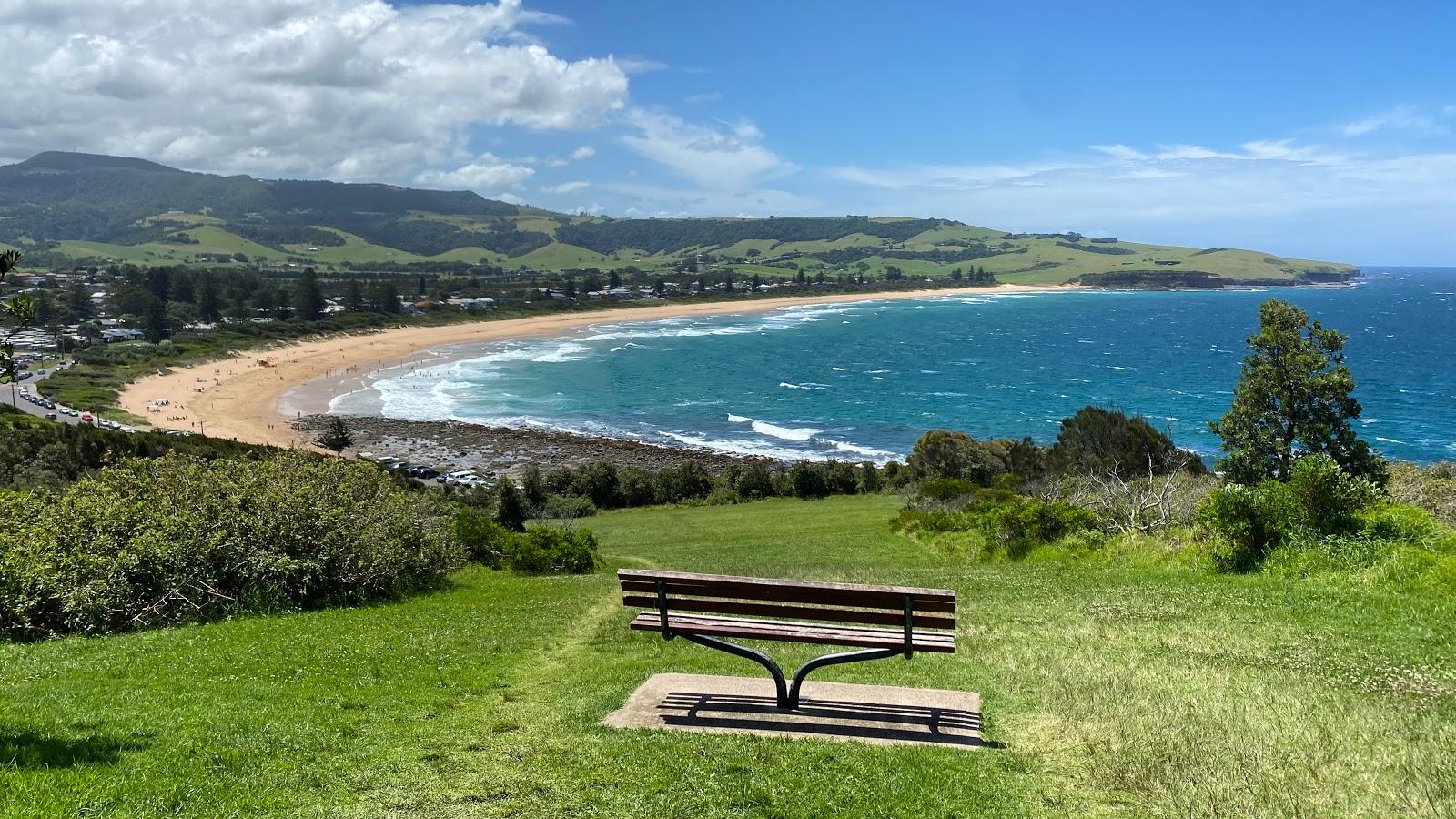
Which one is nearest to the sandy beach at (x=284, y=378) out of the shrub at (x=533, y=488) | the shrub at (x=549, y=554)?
the shrub at (x=533, y=488)

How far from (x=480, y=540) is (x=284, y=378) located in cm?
7541

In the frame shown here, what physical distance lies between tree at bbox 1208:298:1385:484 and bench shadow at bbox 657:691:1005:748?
1723 cm

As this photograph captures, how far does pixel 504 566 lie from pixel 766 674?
1267 cm

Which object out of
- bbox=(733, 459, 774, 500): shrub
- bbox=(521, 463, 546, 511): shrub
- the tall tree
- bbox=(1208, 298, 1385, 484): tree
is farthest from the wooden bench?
the tall tree

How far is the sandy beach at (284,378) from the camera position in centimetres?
6384

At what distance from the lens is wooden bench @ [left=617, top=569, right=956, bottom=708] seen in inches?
279

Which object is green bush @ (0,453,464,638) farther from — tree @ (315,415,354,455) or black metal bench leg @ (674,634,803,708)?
tree @ (315,415,354,455)

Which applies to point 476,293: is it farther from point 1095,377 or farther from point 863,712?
point 863,712

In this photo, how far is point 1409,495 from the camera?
64.0 feet

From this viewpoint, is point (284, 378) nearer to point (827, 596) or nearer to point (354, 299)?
point (354, 299)

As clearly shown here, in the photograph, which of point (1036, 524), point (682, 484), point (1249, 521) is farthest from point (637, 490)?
point (1249, 521)

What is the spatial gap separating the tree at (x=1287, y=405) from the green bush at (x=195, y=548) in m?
18.5

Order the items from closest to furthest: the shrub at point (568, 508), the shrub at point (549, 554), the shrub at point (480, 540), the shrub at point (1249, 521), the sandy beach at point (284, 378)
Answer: the shrub at point (1249, 521), the shrub at point (549, 554), the shrub at point (480, 540), the shrub at point (568, 508), the sandy beach at point (284, 378)

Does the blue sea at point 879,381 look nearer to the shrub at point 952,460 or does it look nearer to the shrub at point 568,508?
the shrub at point 952,460
